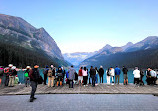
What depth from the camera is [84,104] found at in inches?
383

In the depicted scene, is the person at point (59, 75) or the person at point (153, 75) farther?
the person at point (153, 75)

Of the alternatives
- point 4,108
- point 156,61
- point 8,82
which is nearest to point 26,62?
point 8,82

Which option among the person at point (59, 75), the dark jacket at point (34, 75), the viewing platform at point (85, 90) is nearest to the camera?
the dark jacket at point (34, 75)

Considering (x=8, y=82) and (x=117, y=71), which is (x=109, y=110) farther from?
(x=8, y=82)

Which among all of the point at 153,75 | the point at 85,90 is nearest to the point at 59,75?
the point at 85,90

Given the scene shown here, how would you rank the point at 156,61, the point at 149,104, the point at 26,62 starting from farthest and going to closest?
the point at 156,61 < the point at 26,62 < the point at 149,104

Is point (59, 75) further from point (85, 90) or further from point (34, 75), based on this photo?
point (34, 75)

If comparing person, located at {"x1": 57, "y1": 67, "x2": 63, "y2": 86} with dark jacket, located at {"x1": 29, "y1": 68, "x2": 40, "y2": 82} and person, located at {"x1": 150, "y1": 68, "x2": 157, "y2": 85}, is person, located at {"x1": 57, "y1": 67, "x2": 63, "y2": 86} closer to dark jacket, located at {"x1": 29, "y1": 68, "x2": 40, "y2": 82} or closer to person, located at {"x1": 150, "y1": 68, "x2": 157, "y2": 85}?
dark jacket, located at {"x1": 29, "y1": 68, "x2": 40, "y2": 82}

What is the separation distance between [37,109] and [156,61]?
712ft

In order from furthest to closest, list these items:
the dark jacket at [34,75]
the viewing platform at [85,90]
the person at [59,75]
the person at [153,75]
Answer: the person at [153,75] → the person at [59,75] → the viewing platform at [85,90] → the dark jacket at [34,75]

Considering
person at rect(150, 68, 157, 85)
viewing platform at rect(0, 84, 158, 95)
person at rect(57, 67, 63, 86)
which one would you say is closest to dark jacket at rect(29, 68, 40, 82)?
→ viewing platform at rect(0, 84, 158, 95)

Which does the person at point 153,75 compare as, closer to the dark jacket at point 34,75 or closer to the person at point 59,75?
the person at point 59,75

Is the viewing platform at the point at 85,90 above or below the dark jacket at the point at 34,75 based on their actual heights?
below

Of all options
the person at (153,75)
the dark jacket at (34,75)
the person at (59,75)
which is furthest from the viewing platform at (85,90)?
the dark jacket at (34,75)
